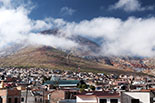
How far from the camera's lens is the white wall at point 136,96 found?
155 feet

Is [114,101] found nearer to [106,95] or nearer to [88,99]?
[106,95]

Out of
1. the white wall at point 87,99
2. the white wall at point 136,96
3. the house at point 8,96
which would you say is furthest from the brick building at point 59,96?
the white wall at point 136,96

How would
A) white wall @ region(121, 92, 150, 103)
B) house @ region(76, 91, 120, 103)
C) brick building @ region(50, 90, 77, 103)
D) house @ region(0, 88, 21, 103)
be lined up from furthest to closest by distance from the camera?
brick building @ region(50, 90, 77, 103) < house @ region(0, 88, 21, 103) < house @ region(76, 91, 120, 103) < white wall @ region(121, 92, 150, 103)

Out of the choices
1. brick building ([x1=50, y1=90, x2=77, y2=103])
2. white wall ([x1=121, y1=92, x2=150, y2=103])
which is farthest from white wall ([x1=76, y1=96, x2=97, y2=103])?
brick building ([x1=50, y1=90, x2=77, y2=103])

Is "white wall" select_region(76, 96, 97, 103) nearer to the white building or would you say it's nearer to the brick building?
the white building

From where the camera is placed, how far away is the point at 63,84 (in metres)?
138

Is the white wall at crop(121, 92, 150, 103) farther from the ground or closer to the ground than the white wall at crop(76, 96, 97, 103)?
farther from the ground

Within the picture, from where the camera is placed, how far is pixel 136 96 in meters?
47.7

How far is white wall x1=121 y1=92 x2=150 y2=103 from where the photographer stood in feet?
155

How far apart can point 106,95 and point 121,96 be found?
Result: 9.30 feet

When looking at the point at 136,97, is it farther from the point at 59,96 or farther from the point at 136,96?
the point at 59,96

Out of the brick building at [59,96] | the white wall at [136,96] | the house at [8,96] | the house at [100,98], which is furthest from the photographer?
the brick building at [59,96]

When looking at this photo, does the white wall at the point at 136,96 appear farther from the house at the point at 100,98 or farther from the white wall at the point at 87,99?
the white wall at the point at 87,99

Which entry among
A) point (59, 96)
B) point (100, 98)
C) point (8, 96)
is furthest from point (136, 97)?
point (8, 96)
